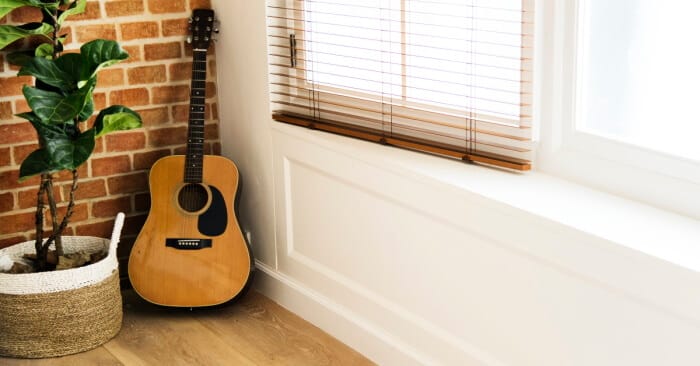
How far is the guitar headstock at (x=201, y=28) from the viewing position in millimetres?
3463

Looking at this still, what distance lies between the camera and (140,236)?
3402 mm

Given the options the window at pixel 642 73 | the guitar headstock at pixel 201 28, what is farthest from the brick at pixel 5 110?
the window at pixel 642 73

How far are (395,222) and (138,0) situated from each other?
131cm

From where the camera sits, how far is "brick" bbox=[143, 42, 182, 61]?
137 inches

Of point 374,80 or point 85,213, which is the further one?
point 85,213

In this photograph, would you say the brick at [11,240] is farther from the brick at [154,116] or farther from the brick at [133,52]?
the brick at [133,52]

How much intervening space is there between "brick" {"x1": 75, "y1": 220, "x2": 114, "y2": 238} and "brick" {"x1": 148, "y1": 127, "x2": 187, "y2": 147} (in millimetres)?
338

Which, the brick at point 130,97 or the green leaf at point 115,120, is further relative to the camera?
the brick at point 130,97

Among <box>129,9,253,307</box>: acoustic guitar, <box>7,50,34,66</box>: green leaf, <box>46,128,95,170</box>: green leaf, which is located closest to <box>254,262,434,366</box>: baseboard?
<box>129,9,253,307</box>: acoustic guitar

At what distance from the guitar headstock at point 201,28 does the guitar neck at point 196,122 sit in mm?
38

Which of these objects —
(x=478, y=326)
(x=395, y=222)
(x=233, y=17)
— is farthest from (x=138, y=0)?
(x=478, y=326)

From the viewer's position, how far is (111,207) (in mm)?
3543

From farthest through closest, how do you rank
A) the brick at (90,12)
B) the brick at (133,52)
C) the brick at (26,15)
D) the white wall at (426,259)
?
1. the brick at (133,52)
2. the brick at (90,12)
3. the brick at (26,15)
4. the white wall at (426,259)

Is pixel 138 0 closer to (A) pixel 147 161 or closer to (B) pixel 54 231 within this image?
(A) pixel 147 161
